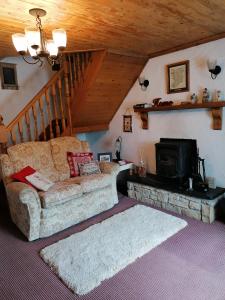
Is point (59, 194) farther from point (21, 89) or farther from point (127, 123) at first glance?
point (21, 89)

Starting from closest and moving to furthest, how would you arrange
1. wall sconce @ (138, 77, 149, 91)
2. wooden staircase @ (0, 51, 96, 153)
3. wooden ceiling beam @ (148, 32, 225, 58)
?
wooden ceiling beam @ (148, 32, 225, 58) → wooden staircase @ (0, 51, 96, 153) → wall sconce @ (138, 77, 149, 91)

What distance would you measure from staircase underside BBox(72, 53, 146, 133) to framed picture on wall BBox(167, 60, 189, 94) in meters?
0.58

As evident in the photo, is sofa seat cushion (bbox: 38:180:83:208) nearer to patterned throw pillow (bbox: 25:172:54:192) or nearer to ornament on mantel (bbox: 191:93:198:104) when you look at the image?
patterned throw pillow (bbox: 25:172:54:192)

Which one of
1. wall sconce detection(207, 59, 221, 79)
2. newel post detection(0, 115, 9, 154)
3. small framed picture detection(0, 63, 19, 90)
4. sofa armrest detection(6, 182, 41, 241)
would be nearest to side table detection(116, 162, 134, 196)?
sofa armrest detection(6, 182, 41, 241)

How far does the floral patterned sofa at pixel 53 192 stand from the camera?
2.64 meters

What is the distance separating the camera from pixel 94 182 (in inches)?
122

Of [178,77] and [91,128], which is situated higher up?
[178,77]

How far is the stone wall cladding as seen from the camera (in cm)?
291

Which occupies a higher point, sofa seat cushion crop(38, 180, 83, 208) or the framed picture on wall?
the framed picture on wall

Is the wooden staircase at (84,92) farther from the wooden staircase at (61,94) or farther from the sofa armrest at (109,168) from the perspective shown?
the sofa armrest at (109,168)

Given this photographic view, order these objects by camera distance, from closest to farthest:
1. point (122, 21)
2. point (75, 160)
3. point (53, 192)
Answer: point (122, 21) < point (53, 192) < point (75, 160)

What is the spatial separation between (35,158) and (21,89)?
193 centimetres

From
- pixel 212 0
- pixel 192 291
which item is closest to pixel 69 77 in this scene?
pixel 212 0

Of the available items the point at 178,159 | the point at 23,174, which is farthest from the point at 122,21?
the point at 23,174
